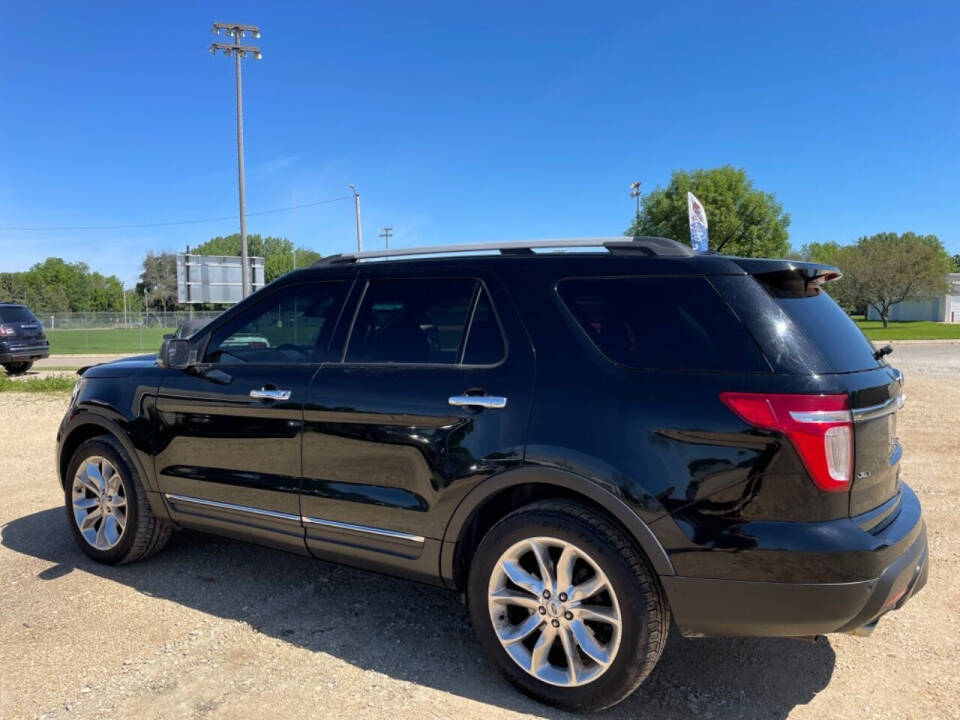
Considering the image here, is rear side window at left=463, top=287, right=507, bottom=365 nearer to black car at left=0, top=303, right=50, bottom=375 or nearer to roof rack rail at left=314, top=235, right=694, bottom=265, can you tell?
roof rack rail at left=314, top=235, right=694, bottom=265

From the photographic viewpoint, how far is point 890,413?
2846mm

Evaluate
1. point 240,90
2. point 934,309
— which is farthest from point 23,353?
point 934,309

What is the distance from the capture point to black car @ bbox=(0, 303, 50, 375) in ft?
57.6

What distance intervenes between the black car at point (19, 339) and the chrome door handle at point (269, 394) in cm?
1697

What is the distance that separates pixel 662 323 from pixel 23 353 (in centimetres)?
1914

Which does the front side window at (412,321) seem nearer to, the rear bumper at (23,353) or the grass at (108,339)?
the rear bumper at (23,353)

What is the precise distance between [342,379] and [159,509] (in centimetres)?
163

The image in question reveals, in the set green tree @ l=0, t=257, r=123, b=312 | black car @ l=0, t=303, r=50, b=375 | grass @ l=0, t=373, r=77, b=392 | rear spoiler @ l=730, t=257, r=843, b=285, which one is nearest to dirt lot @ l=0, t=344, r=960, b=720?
rear spoiler @ l=730, t=257, r=843, b=285

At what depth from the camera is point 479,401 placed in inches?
120

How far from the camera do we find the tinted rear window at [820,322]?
107 inches

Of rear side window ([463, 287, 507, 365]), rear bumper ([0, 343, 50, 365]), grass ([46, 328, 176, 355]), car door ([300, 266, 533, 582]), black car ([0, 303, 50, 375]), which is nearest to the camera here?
car door ([300, 266, 533, 582])

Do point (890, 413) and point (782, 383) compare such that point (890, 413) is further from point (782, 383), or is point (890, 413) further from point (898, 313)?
point (898, 313)

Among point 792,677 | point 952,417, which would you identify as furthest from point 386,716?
point 952,417

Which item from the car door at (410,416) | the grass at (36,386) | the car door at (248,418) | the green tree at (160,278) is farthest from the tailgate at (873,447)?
the green tree at (160,278)
